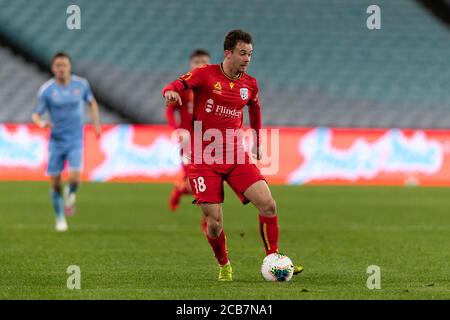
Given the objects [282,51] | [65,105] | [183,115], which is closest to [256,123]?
[183,115]

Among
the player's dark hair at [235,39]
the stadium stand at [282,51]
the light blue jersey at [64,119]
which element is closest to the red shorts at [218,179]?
the player's dark hair at [235,39]

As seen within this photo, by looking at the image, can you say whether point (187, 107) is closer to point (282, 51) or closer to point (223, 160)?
point (223, 160)

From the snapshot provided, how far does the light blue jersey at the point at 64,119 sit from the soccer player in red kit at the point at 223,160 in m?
5.54

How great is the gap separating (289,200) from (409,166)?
18.3 ft

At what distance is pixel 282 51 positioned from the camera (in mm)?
28312

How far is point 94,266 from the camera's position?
9.23 m

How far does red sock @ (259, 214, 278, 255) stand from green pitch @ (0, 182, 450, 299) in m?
0.31

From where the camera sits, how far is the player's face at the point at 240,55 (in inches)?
323

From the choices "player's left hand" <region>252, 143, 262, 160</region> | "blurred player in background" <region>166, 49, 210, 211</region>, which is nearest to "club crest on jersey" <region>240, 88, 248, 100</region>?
"player's left hand" <region>252, 143, 262, 160</region>

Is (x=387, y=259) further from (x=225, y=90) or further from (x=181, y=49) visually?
(x=181, y=49)

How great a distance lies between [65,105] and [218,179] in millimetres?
5802

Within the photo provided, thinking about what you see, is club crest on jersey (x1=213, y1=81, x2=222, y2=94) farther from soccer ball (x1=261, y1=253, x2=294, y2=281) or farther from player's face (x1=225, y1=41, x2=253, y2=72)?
soccer ball (x1=261, y1=253, x2=294, y2=281)

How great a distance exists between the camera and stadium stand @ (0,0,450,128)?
89.2 feet
